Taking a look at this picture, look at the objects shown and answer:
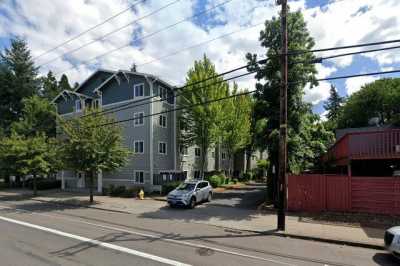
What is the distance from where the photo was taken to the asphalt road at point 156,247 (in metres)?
9.32

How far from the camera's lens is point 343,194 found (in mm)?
18156

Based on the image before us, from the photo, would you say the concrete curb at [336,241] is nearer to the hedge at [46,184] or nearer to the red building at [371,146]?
the red building at [371,146]

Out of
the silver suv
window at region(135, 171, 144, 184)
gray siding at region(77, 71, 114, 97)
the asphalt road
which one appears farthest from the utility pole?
gray siding at region(77, 71, 114, 97)

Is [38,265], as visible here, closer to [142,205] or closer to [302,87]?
[142,205]

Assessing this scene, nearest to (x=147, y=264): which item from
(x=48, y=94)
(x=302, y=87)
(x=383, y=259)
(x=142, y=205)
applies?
(x=383, y=259)

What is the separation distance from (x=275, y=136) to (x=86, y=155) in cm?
1365

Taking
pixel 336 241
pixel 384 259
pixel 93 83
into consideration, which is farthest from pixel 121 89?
pixel 384 259

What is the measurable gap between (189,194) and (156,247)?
1142 centimetres

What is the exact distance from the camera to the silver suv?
2191 cm

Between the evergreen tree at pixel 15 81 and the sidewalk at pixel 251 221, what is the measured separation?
2788 centimetres

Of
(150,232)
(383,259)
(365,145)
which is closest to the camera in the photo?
(383,259)

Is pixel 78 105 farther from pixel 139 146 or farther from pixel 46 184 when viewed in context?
pixel 139 146

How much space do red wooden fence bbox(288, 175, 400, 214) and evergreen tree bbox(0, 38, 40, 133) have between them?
4060 centimetres

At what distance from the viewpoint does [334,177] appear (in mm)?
18406
